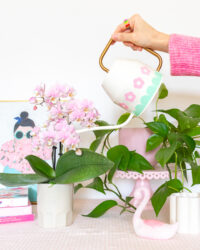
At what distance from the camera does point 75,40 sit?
1267mm

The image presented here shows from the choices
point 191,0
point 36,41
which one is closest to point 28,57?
point 36,41

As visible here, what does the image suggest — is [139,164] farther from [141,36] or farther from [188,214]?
[141,36]

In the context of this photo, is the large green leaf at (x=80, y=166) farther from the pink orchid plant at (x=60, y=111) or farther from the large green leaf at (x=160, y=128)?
the large green leaf at (x=160, y=128)

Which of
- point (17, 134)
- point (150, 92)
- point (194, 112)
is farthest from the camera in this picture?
point (17, 134)

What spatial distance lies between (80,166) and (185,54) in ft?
1.28

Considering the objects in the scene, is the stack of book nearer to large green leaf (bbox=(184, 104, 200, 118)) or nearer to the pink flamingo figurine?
the pink flamingo figurine

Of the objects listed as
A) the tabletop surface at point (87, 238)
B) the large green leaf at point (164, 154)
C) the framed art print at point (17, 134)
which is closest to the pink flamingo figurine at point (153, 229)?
the tabletop surface at point (87, 238)

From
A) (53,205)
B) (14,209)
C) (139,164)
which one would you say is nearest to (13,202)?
(14,209)

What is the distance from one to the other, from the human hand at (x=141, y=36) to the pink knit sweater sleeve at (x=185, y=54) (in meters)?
0.03

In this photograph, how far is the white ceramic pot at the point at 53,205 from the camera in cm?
82

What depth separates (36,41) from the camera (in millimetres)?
1268

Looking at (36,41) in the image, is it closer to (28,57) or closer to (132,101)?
(28,57)

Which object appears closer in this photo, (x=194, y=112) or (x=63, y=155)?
(x=63, y=155)

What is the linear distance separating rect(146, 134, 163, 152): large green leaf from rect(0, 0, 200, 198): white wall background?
0.34 metres
